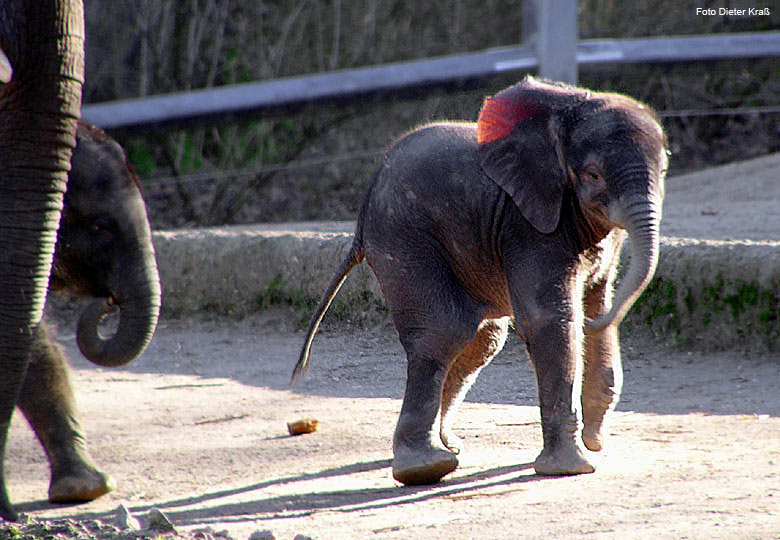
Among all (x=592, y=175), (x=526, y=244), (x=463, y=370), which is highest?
(x=592, y=175)

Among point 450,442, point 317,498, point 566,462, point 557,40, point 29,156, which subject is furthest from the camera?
point 557,40

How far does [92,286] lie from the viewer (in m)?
5.38

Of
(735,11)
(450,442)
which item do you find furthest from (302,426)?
(735,11)

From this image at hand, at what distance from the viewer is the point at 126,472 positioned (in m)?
5.05

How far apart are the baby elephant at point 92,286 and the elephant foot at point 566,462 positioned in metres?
1.96

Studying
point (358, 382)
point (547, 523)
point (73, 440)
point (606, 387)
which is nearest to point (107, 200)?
point (73, 440)

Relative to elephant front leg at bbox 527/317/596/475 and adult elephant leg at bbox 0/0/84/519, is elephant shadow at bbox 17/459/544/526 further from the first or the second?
adult elephant leg at bbox 0/0/84/519

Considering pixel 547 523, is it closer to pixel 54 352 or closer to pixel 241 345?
pixel 54 352

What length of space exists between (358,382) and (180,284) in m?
2.63

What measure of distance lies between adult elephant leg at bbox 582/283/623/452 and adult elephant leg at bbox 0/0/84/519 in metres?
2.09

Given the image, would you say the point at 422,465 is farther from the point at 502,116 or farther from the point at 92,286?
the point at 92,286

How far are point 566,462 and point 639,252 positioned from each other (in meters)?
0.79

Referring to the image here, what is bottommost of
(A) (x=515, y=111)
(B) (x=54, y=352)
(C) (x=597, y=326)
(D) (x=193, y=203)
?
(D) (x=193, y=203)

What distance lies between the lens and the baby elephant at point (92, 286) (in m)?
4.97
